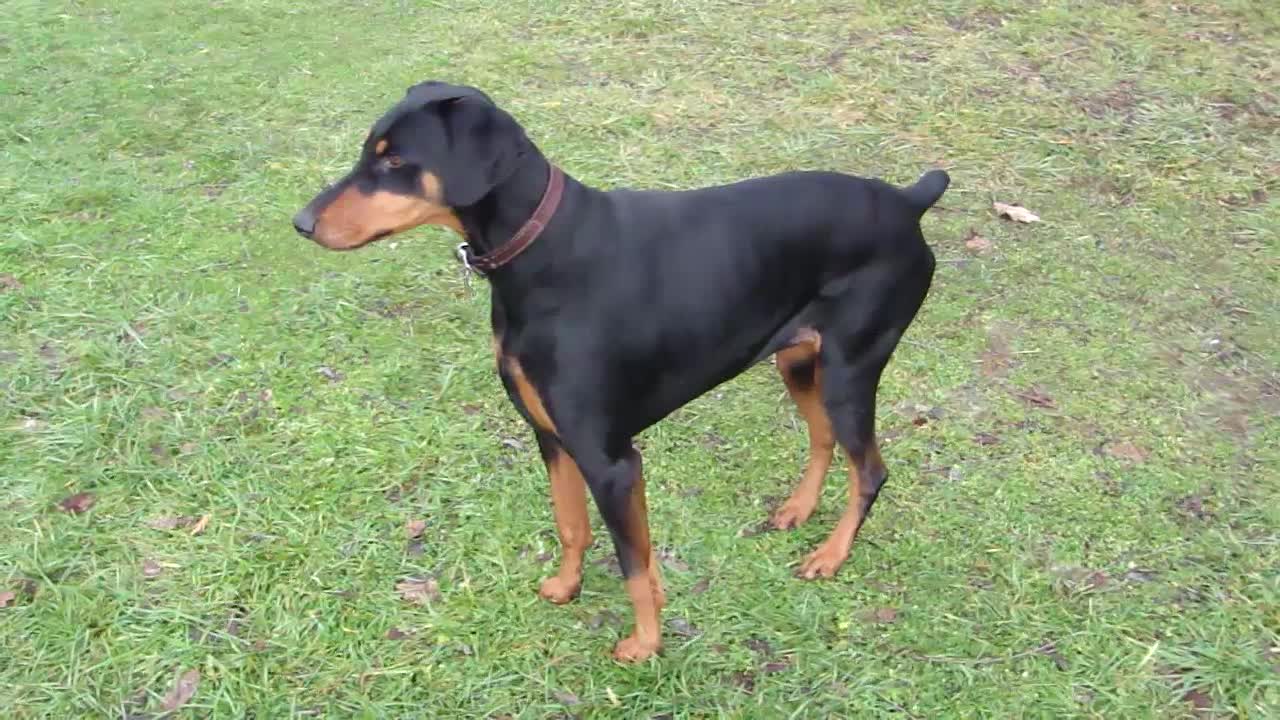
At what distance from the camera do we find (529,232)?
109 inches

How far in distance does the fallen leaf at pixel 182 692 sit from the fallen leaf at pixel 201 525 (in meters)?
0.63

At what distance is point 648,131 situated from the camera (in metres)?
6.58

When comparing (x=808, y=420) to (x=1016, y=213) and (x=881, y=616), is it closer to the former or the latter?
(x=881, y=616)

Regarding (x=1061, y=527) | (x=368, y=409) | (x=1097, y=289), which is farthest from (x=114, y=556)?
(x=1097, y=289)

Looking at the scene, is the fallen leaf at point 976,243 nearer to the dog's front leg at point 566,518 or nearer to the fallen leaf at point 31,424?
the dog's front leg at point 566,518

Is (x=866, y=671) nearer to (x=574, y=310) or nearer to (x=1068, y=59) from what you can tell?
(x=574, y=310)

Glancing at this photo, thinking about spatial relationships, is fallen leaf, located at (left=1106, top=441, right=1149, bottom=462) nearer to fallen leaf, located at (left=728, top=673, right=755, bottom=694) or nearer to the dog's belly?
the dog's belly

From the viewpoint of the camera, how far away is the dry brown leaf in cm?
390

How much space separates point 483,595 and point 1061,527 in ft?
6.76

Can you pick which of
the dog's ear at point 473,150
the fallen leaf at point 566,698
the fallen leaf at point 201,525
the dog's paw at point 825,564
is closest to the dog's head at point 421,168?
the dog's ear at point 473,150

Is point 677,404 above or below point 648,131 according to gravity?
above

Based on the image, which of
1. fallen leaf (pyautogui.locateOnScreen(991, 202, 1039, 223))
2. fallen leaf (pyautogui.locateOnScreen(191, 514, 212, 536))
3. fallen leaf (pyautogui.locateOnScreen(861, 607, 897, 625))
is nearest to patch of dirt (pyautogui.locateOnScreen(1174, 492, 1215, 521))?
fallen leaf (pyautogui.locateOnScreen(861, 607, 897, 625))

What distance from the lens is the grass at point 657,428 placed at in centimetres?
341

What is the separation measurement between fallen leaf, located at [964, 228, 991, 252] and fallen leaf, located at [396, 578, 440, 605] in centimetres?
330
